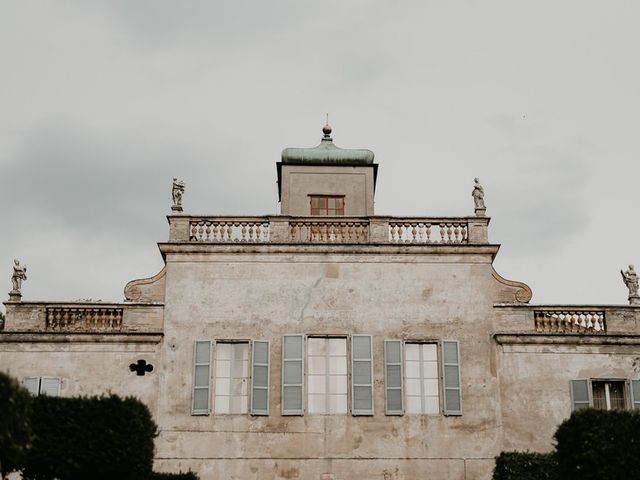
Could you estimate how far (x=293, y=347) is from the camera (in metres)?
25.7

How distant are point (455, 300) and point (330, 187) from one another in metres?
6.47

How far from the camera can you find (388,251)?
1048 inches

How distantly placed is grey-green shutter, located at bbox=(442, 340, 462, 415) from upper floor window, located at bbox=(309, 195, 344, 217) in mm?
6433

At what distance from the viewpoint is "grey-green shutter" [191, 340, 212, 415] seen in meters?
25.2

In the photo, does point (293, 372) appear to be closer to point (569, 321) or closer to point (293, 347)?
point (293, 347)

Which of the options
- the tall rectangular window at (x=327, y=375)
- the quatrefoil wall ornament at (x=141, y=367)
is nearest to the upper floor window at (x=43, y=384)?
the quatrefoil wall ornament at (x=141, y=367)

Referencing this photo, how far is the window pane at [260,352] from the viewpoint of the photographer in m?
25.6

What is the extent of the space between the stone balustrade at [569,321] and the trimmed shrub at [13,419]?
14.3 m

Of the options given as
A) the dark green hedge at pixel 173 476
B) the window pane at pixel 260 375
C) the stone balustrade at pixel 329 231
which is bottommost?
the dark green hedge at pixel 173 476

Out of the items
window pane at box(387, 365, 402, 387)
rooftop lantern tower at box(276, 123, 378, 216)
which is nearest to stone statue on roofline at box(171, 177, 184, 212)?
rooftop lantern tower at box(276, 123, 378, 216)

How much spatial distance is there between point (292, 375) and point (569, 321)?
7.54 metres

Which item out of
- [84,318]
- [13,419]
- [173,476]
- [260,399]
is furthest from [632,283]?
[13,419]

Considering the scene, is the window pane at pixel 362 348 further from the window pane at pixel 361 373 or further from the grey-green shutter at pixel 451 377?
the grey-green shutter at pixel 451 377

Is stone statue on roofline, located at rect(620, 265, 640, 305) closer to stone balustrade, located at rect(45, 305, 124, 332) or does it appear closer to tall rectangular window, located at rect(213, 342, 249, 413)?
tall rectangular window, located at rect(213, 342, 249, 413)
